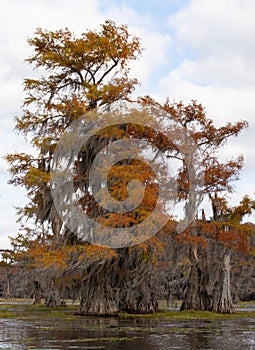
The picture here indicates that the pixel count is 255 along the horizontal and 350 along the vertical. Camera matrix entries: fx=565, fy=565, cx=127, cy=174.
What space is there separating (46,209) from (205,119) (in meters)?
12.3

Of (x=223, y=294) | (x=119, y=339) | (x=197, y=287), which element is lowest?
(x=119, y=339)

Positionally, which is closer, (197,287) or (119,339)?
(119,339)

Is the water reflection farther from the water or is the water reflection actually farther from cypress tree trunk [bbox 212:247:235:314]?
cypress tree trunk [bbox 212:247:235:314]

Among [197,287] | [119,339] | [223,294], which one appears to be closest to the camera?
[119,339]

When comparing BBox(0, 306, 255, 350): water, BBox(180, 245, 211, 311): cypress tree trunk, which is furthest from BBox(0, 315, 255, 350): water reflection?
BBox(180, 245, 211, 311): cypress tree trunk

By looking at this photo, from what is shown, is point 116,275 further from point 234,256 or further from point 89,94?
point 234,256

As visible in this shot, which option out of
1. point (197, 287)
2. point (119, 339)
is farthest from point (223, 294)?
point (119, 339)

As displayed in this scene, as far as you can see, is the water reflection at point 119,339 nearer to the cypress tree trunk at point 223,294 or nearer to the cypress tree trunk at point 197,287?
the cypress tree trunk at point 223,294

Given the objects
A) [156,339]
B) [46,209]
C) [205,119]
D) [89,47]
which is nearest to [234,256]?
[205,119]

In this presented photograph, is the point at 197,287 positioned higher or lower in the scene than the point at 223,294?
higher

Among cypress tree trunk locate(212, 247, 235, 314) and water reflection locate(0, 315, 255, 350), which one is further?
cypress tree trunk locate(212, 247, 235, 314)

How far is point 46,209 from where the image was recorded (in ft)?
99.6

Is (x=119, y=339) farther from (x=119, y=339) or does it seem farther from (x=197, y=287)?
(x=197, y=287)

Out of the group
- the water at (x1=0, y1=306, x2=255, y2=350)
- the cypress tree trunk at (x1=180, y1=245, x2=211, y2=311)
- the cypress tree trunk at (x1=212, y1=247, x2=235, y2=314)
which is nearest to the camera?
the water at (x1=0, y1=306, x2=255, y2=350)
